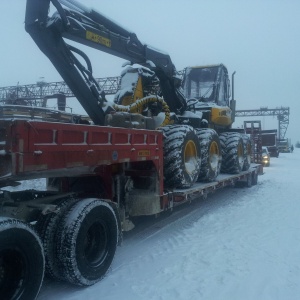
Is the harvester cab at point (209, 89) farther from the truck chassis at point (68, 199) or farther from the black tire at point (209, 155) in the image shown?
the truck chassis at point (68, 199)

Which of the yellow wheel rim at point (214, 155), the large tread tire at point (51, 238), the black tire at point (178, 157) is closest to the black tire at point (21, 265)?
the large tread tire at point (51, 238)

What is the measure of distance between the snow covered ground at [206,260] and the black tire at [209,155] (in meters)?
0.85

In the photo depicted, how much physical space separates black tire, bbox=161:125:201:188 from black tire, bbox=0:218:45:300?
3086 millimetres

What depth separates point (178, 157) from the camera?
5766 mm

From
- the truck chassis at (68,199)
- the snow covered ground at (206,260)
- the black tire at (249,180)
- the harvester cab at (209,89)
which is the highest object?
the harvester cab at (209,89)

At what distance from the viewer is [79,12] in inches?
204

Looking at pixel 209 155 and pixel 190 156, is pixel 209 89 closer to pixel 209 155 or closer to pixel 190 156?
pixel 209 155

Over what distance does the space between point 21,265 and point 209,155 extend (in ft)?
16.4

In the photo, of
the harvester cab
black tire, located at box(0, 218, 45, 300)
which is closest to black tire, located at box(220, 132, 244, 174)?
the harvester cab

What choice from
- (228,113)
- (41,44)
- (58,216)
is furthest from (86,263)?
(228,113)

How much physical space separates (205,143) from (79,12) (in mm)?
3517

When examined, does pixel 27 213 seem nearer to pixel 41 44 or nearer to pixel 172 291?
pixel 172 291

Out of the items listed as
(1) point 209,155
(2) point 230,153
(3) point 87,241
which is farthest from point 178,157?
(2) point 230,153

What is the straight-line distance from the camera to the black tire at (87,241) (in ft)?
11.4
